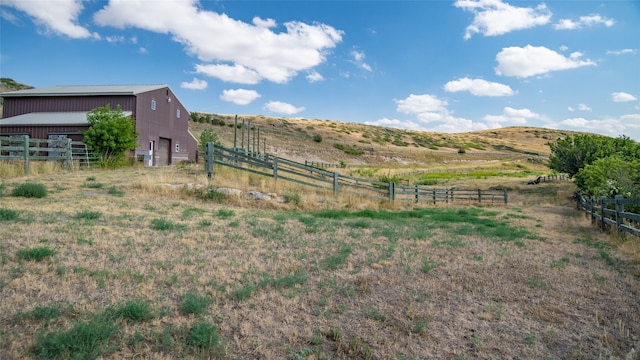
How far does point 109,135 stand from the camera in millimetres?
22547

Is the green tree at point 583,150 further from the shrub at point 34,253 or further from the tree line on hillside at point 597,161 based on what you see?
the shrub at point 34,253

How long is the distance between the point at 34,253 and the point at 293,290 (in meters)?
4.05

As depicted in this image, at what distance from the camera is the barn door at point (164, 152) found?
30.0 m

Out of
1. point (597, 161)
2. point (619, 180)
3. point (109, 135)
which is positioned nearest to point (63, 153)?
point (109, 135)

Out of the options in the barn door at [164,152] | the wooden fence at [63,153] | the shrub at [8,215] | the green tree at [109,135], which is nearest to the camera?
the shrub at [8,215]

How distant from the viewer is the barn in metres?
24.3

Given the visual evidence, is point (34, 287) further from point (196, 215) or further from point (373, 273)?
point (196, 215)

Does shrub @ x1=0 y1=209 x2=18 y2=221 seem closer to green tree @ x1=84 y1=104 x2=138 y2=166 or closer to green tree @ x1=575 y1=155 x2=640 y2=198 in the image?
green tree @ x1=84 y1=104 x2=138 y2=166

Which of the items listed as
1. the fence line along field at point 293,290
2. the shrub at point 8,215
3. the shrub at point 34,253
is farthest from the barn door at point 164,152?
the shrub at point 34,253

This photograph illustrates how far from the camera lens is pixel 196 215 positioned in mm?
10258

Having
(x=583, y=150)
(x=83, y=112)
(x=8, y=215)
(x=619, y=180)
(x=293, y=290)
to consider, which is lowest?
(x=293, y=290)

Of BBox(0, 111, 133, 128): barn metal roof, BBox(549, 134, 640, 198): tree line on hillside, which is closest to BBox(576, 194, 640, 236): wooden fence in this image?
BBox(549, 134, 640, 198): tree line on hillside

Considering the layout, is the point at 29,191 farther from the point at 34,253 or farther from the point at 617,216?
the point at 617,216

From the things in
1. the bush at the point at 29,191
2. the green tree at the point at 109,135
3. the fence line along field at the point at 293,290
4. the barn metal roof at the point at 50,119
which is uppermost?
the barn metal roof at the point at 50,119
